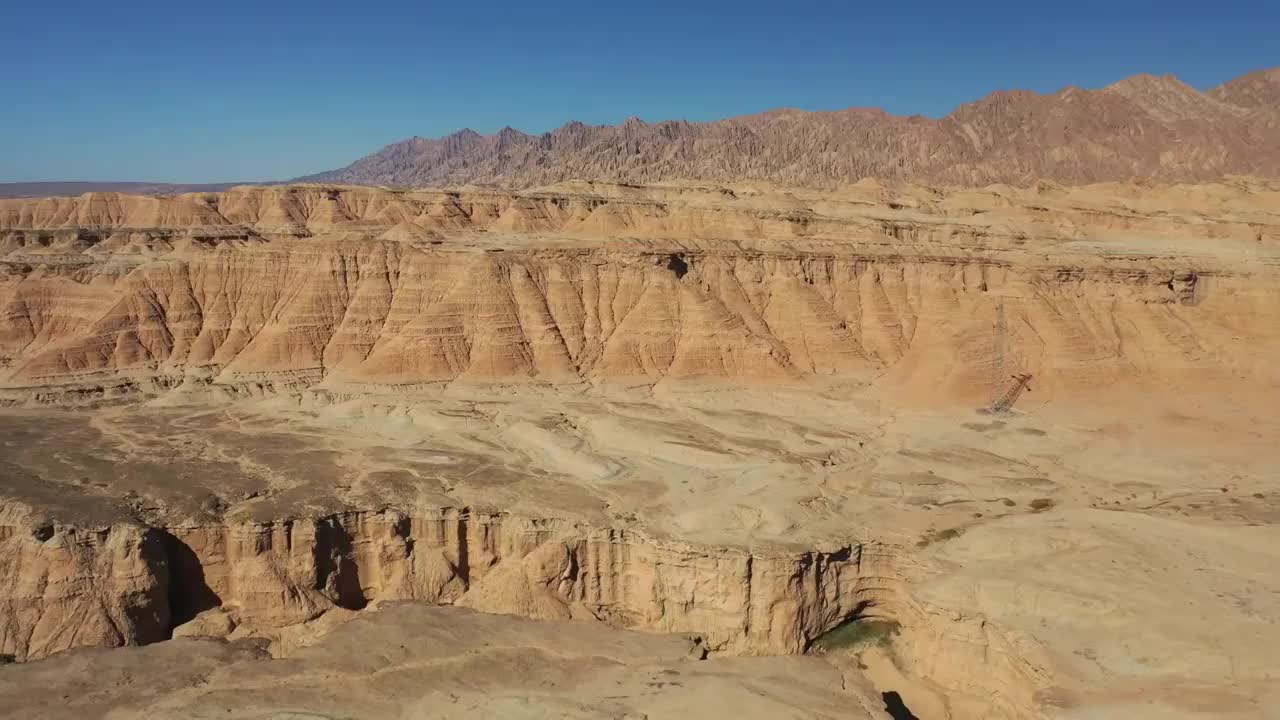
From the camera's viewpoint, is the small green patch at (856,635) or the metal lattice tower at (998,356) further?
the metal lattice tower at (998,356)

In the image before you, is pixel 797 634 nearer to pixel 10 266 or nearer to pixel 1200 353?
pixel 1200 353

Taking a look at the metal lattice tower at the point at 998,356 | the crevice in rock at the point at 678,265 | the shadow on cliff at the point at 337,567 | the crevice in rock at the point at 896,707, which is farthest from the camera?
the crevice in rock at the point at 678,265

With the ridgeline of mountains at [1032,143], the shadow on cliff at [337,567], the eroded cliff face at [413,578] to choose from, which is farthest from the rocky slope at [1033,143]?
the shadow on cliff at [337,567]

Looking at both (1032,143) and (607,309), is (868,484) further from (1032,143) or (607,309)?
(1032,143)

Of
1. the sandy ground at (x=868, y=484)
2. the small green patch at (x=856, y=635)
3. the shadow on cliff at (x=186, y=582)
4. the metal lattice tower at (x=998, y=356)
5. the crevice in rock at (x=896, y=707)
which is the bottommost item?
the crevice in rock at (x=896, y=707)

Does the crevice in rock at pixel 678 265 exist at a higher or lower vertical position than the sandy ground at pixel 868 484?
higher

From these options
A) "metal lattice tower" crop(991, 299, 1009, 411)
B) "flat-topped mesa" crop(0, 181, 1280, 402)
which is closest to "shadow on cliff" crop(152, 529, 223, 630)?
"flat-topped mesa" crop(0, 181, 1280, 402)

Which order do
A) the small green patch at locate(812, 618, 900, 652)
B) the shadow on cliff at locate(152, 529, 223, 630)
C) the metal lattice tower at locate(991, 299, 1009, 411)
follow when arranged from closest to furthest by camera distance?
the small green patch at locate(812, 618, 900, 652)
the shadow on cliff at locate(152, 529, 223, 630)
the metal lattice tower at locate(991, 299, 1009, 411)

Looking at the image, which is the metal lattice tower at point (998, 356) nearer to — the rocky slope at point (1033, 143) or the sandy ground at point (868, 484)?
the sandy ground at point (868, 484)

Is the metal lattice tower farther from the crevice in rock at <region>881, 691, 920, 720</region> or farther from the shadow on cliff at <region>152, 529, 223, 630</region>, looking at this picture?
the shadow on cliff at <region>152, 529, 223, 630</region>
